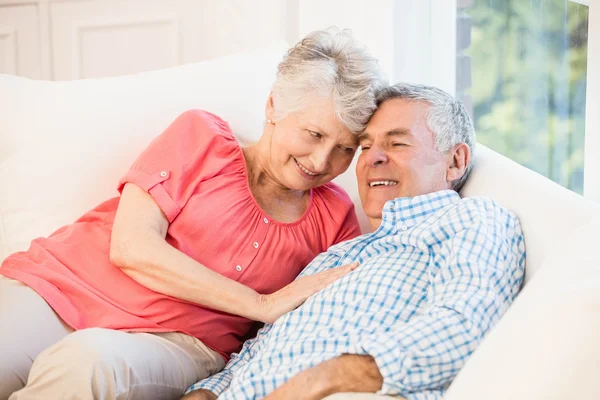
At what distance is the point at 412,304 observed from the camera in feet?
4.40

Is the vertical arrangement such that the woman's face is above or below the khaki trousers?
above

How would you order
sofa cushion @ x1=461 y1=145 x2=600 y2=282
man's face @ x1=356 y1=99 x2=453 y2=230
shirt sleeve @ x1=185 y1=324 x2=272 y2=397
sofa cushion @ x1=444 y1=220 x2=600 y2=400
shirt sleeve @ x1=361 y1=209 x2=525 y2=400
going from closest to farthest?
sofa cushion @ x1=444 y1=220 x2=600 y2=400 < shirt sleeve @ x1=361 y1=209 x2=525 y2=400 < sofa cushion @ x1=461 y1=145 x2=600 y2=282 < shirt sleeve @ x1=185 y1=324 x2=272 y2=397 < man's face @ x1=356 y1=99 x2=453 y2=230

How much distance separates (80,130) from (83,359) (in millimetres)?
721

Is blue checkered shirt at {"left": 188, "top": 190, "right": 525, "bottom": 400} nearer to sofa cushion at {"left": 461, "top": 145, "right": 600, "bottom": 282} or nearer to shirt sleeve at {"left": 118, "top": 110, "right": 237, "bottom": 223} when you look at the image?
sofa cushion at {"left": 461, "top": 145, "right": 600, "bottom": 282}

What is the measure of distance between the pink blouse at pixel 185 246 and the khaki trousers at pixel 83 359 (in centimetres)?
3

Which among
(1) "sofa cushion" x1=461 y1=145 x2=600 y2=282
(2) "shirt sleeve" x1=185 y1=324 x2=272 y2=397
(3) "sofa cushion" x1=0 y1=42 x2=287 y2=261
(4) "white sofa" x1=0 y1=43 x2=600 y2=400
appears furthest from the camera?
(3) "sofa cushion" x1=0 y1=42 x2=287 y2=261

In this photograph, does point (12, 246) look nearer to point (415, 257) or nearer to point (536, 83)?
point (415, 257)

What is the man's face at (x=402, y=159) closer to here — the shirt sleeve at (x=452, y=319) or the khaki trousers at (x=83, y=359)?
the shirt sleeve at (x=452, y=319)

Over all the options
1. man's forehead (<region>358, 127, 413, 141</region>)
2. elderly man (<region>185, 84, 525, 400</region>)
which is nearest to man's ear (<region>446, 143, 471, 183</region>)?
elderly man (<region>185, 84, 525, 400</region>)

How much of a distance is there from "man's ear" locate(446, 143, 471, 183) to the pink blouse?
0.36 meters

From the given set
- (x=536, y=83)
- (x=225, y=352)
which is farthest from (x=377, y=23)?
(x=225, y=352)

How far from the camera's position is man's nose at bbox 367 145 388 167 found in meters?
1.62

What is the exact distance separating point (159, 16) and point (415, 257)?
2.01 meters

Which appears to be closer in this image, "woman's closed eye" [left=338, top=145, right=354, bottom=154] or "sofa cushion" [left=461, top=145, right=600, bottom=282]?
"sofa cushion" [left=461, top=145, right=600, bottom=282]
